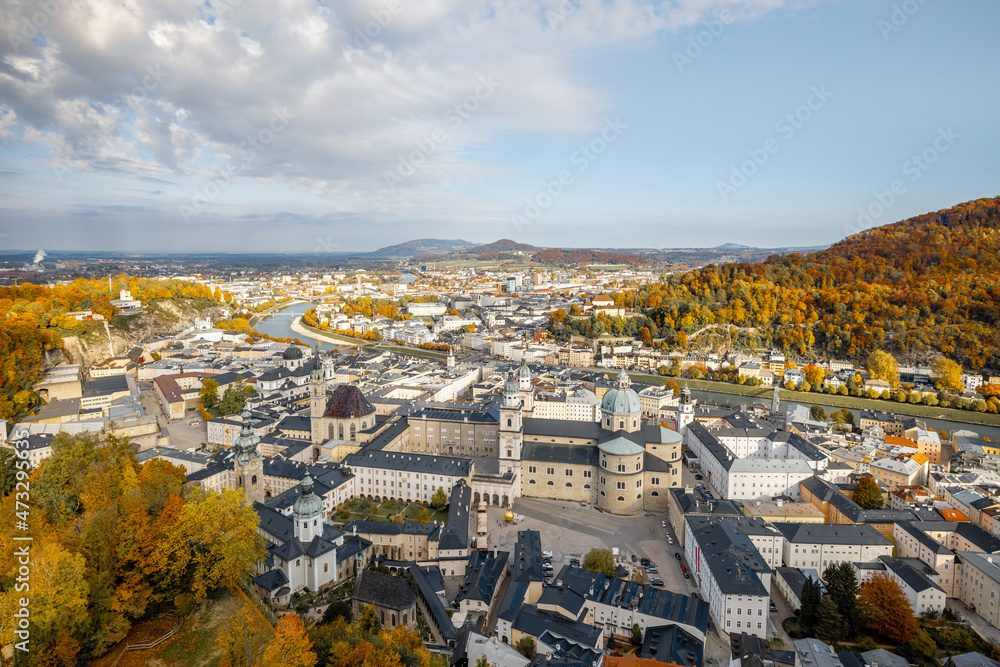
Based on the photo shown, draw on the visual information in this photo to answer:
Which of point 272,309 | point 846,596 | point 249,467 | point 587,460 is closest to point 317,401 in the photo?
point 249,467

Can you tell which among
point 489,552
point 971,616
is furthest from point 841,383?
point 489,552

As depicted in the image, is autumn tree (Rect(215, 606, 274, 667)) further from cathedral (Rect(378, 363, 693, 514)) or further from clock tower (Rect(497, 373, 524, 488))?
clock tower (Rect(497, 373, 524, 488))

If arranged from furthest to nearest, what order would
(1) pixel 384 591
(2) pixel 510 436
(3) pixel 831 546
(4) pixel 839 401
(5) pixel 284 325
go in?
(5) pixel 284 325
(4) pixel 839 401
(2) pixel 510 436
(3) pixel 831 546
(1) pixel 384 591

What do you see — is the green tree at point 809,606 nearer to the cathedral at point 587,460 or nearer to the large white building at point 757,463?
the cathedral at point 587,460

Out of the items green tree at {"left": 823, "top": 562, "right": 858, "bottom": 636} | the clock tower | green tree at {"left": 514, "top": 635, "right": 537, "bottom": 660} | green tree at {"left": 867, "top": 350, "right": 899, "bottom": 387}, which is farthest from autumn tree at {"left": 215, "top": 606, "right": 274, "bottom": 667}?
green tree at {"left": 867, "top": 350, "right": 899, "bottom": 387}

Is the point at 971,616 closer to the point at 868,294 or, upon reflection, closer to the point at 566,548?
the point at 566,548

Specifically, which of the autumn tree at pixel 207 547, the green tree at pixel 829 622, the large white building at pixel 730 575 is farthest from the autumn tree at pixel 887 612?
the autumn tree at pixel 207 547

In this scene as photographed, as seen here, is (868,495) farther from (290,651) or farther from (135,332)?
(135,332)
